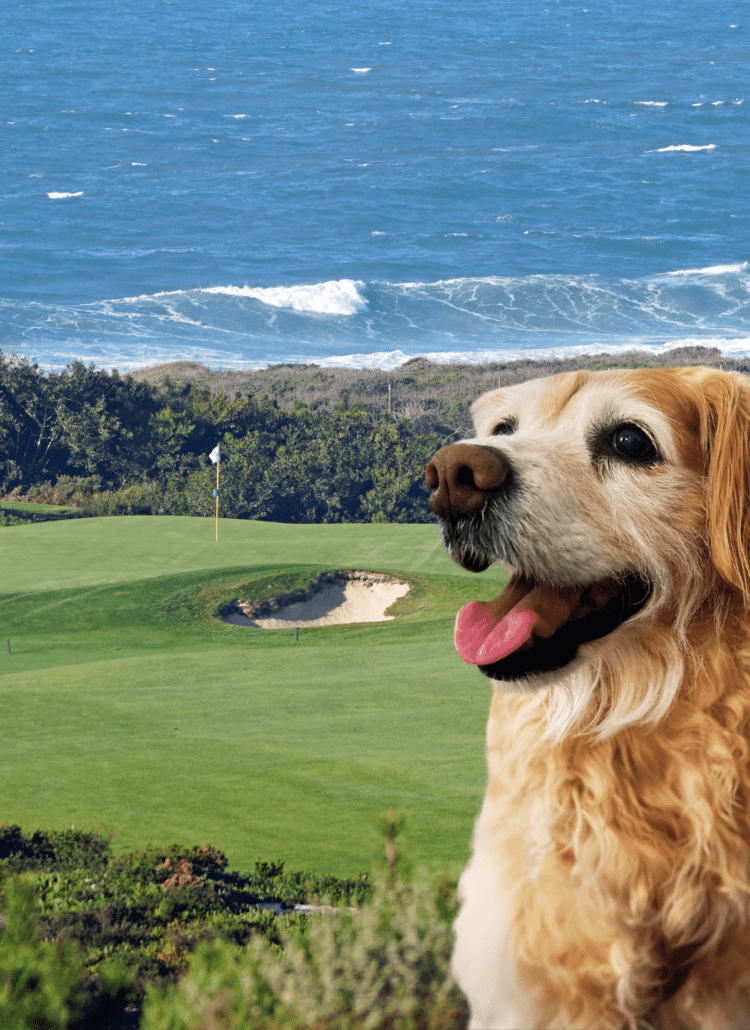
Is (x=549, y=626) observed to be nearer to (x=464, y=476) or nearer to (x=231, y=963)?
(x=464, y=476)

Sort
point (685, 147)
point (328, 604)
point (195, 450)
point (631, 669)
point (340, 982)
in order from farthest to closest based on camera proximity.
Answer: point (685, 147) → point (195, 450) → point (328, 604) → point (340, 982) → point (631, 669)

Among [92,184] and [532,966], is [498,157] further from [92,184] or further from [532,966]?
[532,966]

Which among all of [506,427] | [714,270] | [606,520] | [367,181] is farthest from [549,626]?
[367,181]

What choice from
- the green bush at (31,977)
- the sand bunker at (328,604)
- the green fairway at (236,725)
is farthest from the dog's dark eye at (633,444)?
the sand bunker at (328,604)

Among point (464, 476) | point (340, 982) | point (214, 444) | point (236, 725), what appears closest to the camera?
point (464, 476)

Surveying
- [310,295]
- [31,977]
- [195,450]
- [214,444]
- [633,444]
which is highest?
[633,444]

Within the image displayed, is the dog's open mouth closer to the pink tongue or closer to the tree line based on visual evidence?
the pink tongue

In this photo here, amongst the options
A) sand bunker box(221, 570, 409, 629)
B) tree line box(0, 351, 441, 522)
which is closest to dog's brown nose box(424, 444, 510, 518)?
sand bunker box(221, 570, 409, 629)

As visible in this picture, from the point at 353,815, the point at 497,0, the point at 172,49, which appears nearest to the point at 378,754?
the point at 353,815
